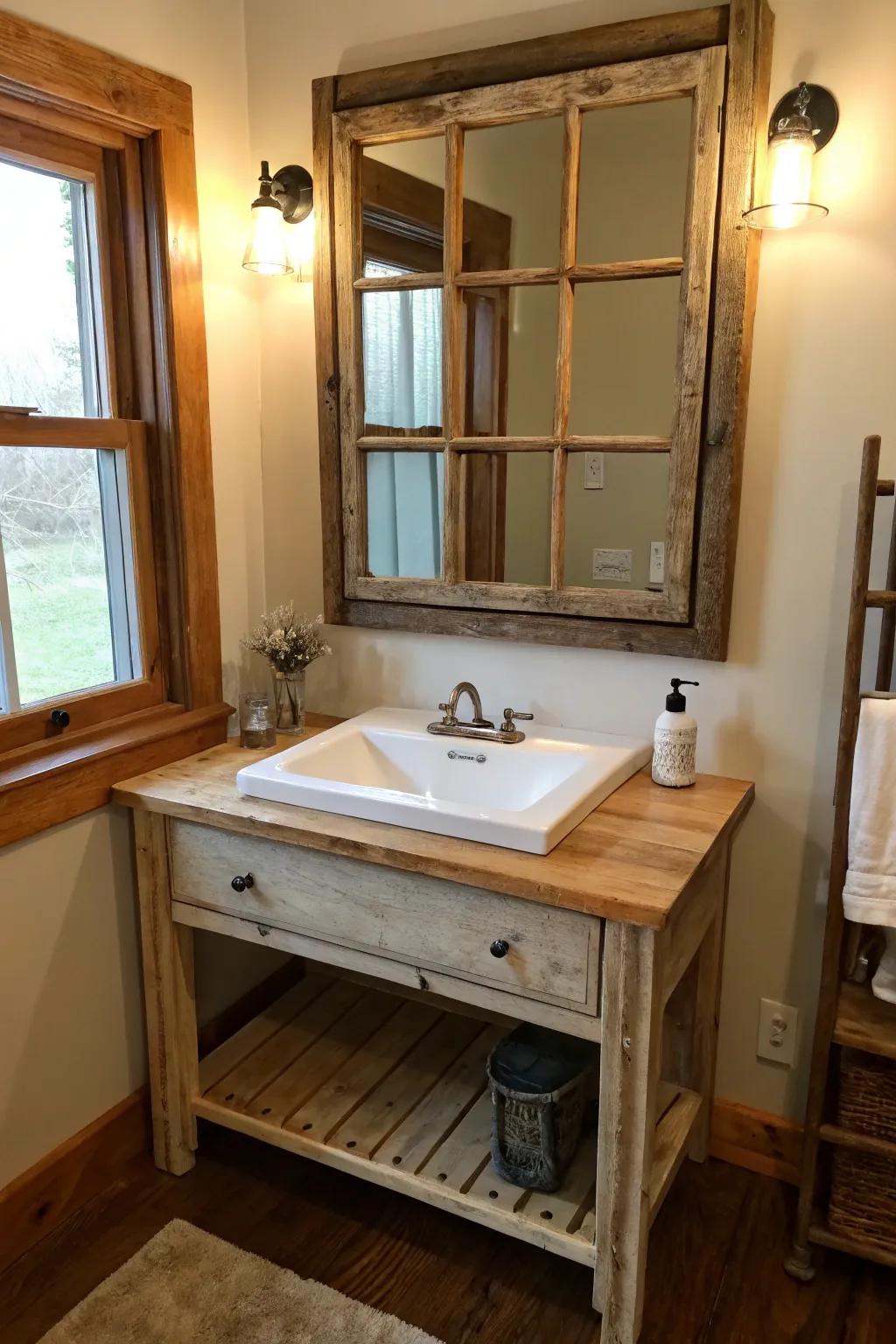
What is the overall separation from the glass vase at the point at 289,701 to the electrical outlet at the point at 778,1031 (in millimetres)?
1056

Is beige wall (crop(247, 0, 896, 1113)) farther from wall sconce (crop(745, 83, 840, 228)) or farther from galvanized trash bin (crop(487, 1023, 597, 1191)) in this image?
galvanized trash bin (crop(487, 1023, 597, 1191))

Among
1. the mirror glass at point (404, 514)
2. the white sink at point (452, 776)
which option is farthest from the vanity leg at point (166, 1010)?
the mirror glass at point (404, 514)

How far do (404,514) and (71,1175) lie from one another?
1379 millimetres

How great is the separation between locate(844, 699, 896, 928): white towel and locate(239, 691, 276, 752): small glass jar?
1089 millimetres

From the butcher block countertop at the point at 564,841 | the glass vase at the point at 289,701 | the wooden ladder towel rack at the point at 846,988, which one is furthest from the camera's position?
the glass vase at the point at 289,701

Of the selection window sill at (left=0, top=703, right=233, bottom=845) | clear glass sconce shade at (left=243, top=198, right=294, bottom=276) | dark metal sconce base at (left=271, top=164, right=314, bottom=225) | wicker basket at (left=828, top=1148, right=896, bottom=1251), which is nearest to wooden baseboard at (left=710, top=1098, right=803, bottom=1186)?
wicker basket at (left=828, top=1148, right=896, bottom=1251)

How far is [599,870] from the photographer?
4.35 feet

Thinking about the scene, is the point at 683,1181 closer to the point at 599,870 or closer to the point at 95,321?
the point at 599,870

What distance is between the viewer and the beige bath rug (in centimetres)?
147

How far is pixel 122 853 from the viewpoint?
1.78 meters

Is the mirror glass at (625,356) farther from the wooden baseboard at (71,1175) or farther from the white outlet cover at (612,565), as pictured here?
the wooden baseboard at (71,1175)

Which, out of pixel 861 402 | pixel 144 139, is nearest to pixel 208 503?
pixel 144 139

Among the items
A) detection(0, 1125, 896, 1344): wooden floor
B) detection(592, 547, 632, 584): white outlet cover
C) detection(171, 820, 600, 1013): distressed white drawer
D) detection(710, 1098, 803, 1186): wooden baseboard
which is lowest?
detection(0, 1125, 896, 1344): wooden floor

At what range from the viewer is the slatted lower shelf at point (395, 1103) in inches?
60.4
